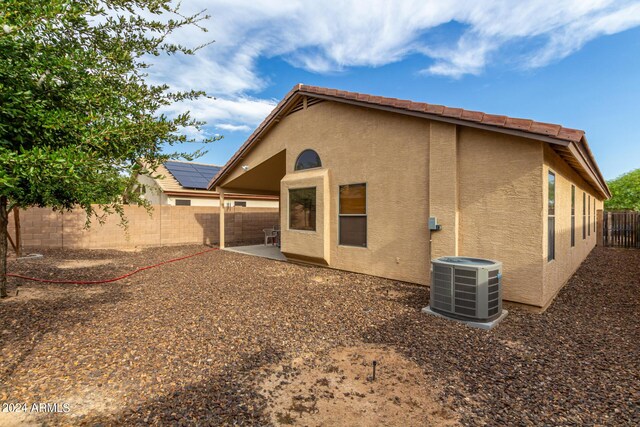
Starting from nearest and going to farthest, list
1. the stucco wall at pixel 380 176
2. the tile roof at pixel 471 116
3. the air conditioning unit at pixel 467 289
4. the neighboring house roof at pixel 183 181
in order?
the air conditioning unit at pixel 467 289, the tile roof at pixel 471 116, the stucco wall at pixel 380 176, the neighboring house roof at pixel 183 181

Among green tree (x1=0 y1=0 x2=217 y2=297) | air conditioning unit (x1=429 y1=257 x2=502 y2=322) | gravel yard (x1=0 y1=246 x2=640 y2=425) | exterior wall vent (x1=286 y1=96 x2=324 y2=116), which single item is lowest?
gravel yard (x1=0 y1=246 x2=640 y2=425)

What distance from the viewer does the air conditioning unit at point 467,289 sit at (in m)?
4.69

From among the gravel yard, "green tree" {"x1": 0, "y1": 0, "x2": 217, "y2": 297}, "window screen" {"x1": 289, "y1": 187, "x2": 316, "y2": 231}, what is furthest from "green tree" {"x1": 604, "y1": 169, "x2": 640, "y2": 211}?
"green tree" {"x1": 0, "y1": 0, "x2": 217, "y2": 297}

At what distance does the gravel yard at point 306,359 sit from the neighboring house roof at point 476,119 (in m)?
2.93

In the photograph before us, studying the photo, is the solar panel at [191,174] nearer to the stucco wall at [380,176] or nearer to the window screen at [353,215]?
the stucco wall at [380,176]

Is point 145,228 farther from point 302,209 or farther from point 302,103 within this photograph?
point 302,103

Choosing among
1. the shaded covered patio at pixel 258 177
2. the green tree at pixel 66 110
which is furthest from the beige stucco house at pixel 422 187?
the green tree at pixel 66 110

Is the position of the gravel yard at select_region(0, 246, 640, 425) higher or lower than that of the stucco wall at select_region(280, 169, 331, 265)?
lower

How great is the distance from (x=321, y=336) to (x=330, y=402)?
5.00 ft

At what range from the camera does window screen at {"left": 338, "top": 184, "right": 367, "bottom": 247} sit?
8055mm

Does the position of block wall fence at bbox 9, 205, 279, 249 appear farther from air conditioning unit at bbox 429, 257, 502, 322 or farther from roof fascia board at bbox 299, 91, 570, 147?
air conditioning unit at bbox 429, 257, 502, 322

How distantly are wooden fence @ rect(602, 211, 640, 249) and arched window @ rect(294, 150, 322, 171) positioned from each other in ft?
54.9

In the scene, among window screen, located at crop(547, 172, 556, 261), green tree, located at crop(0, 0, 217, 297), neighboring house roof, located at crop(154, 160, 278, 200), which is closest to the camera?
green tree, located at crop(0, 0, 217, 297)

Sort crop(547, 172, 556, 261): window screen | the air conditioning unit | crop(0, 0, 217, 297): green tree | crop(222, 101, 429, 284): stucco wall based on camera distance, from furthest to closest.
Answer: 1. crop(222, 101, 429, 284): stucco wall
2. crop(547, 172, 556, 261): window screen
3. the air conditioning unit
4. crop(0, 0, 217, 297): green tree
